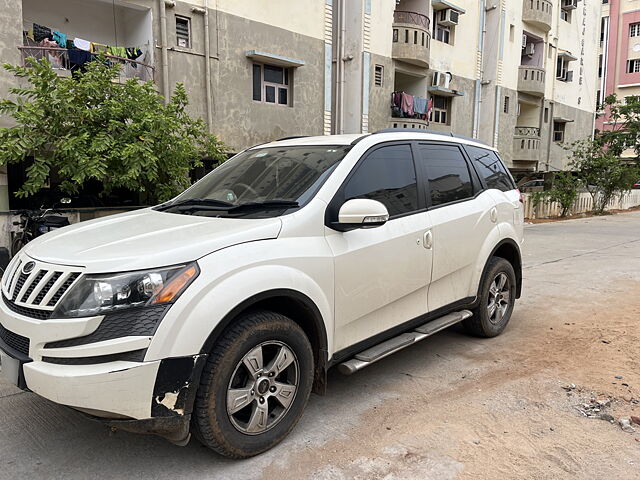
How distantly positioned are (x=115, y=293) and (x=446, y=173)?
9.75 ft

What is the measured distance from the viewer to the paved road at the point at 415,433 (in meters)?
2.74

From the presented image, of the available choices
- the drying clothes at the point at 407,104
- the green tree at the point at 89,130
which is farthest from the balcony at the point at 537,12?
the green tree at the point at 89,130

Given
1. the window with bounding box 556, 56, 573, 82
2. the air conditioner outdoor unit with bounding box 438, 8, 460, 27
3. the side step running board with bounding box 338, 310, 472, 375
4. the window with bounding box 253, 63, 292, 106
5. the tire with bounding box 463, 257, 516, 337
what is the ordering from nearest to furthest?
the side step running board with bounding box 338, 310, 472, 375, the tire with bounding box 463, 257, 516, 337, the window with bounding box 253, 63, 292, 106, the air conditioner outdoor unit with bounding box 438, 8, 460, 27, the window with bounding box 556, 56, 573, 82

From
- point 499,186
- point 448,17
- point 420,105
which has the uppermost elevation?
point 448,17

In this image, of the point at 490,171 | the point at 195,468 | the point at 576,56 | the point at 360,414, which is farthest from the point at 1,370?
the point at 576,56

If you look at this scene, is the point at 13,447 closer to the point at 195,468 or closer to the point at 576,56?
the point at 195,468

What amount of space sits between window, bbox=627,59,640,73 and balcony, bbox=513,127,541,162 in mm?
26656

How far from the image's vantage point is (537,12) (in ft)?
82.1

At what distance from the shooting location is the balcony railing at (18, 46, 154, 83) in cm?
1001

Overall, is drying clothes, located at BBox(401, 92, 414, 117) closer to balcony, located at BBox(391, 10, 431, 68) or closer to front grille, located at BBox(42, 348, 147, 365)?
balcony, located at BBox(391, 10, 431, 68)

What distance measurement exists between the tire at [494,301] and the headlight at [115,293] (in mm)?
3175

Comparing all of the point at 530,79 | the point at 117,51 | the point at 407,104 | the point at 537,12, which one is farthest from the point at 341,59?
the point at 537,12

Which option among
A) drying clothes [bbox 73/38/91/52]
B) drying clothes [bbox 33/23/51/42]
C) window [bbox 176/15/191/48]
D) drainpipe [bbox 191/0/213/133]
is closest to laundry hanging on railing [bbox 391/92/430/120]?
drainpipe [bbox 191/0/213/133]

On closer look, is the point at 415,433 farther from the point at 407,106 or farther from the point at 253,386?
the point at 407,106
